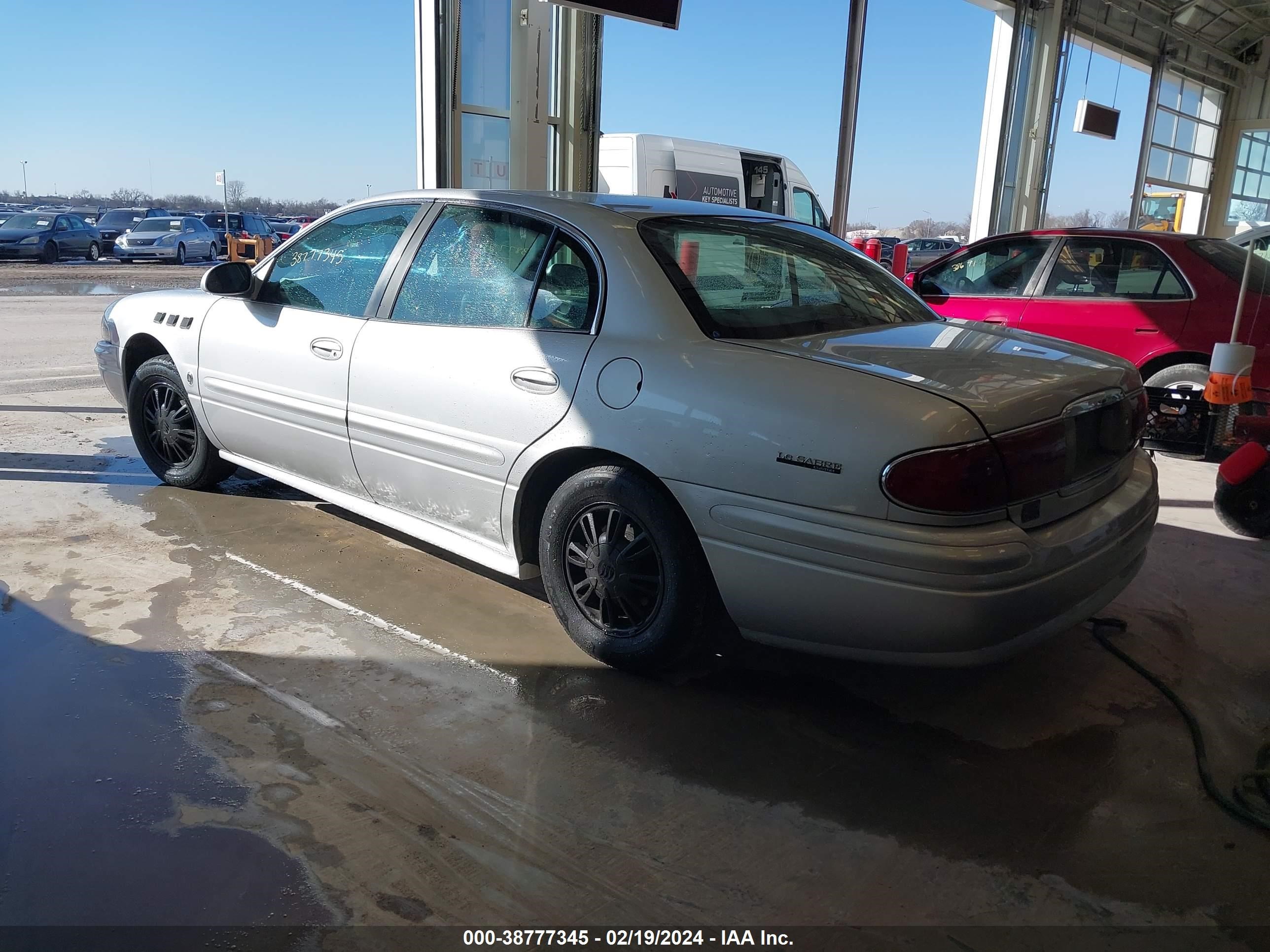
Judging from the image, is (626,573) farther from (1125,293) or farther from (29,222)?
(29,222)

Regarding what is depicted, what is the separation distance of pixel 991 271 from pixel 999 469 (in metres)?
5.38

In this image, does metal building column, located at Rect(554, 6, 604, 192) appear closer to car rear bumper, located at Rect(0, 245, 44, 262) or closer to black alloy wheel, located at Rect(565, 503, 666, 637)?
black alloy wheel, located at Rect(565, 503, 666, 637)

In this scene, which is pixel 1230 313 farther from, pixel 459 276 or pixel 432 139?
pixel 432 139

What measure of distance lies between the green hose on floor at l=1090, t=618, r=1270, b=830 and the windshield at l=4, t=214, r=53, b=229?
27.6 meters

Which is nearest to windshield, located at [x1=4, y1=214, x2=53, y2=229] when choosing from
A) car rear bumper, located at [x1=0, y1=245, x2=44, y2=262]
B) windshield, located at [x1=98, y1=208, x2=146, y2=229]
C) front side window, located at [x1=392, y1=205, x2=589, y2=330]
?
car rear bumper, located at [x1=0, y1=245, x2=44, y2=262]

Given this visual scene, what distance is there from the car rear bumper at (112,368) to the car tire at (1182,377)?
6.17 m

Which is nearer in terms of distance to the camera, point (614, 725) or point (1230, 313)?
point (614, 725)

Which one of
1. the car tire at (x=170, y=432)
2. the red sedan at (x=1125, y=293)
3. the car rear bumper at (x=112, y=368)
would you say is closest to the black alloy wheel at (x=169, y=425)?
the car tire at (x=170, y=432)

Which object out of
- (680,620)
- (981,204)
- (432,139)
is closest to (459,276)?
(680,620)

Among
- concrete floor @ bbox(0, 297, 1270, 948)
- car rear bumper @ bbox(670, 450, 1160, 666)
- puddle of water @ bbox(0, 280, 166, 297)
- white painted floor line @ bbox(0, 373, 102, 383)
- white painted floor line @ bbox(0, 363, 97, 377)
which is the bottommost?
concrete floor @ bbox(0, 297, 1270, 948)

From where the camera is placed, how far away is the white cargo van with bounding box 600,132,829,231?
1419 cm

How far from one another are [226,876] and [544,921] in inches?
28.1

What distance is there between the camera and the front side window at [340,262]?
3.84 m

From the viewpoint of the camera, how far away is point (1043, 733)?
9.38 ft
